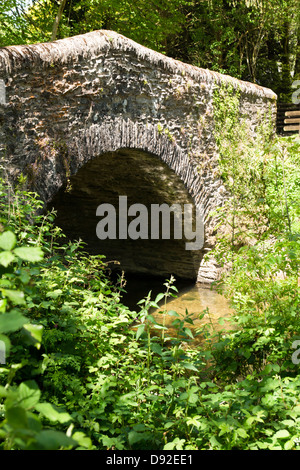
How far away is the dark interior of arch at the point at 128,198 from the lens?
231 inches

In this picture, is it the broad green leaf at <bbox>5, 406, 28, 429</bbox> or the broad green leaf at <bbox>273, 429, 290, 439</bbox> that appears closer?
the broad green leaf at <bbox>5, 406, 28, 429</bbox>

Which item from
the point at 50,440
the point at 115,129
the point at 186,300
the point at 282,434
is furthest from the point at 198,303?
the point at 50,440

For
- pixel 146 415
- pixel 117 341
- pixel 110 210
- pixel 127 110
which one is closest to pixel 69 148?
pixel 127 110

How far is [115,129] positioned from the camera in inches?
190

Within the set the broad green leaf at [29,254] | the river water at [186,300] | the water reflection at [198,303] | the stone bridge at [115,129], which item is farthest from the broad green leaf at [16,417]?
the water reflection at [198,303]

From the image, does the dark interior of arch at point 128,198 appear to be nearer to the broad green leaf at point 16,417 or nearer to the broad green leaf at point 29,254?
the broad green leaf at point 29,254

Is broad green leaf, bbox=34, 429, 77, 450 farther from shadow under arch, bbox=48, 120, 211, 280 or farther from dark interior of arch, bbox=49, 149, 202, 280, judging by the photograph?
dark interior of arch, bbox=49, 149, 202, 280

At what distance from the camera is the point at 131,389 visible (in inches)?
91.4

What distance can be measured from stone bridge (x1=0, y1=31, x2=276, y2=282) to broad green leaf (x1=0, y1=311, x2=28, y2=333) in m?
3.01

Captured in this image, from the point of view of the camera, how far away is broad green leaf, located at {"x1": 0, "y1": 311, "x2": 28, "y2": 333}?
2.69 ft
